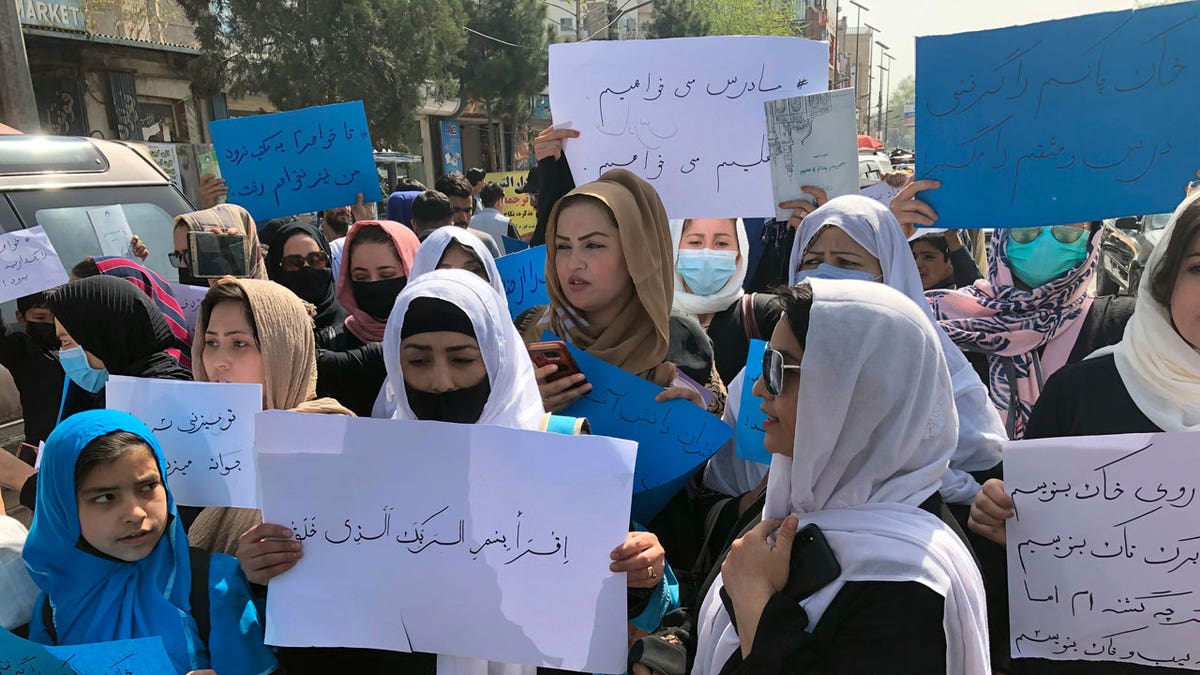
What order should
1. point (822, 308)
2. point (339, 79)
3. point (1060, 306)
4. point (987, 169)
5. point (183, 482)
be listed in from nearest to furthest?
1. point (822, 308)
2. point (183, 482)
3. point (987, 169)
4. point (1060, 306)
5. point (339, 79)

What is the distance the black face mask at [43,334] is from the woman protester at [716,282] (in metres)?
2.64

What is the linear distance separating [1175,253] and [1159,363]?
0.88ft

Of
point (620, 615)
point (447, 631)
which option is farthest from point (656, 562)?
point (447, 631)

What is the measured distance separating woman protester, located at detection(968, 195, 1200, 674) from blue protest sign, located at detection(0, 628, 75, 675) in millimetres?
1809

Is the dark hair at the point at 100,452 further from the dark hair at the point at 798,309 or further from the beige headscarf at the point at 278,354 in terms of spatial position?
the dark hair at the point at 798,309

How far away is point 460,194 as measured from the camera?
728cm

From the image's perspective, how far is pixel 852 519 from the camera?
1341 mm

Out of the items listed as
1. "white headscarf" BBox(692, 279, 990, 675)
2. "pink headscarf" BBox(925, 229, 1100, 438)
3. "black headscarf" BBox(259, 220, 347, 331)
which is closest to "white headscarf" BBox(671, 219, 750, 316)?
"pink headscarf" BBox(925, 229, 1100, 438)

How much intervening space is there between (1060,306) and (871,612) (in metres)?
2.13

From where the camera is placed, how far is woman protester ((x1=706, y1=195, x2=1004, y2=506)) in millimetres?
2084

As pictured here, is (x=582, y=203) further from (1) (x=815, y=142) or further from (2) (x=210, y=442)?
(2) (x=210, y=442)

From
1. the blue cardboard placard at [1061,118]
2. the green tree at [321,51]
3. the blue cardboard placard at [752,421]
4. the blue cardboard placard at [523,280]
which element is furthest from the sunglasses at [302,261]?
the green tree at [321,51]

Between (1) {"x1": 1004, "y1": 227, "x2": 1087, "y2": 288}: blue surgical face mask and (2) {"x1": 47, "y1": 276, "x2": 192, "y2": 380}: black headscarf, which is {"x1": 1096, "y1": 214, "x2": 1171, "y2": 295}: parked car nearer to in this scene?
(1) {"x1": 1004, "y1": 227, "x2": 1087, "y2": 288}: blue surgical face mask

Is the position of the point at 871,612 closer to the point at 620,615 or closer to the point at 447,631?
the point at 620,615
